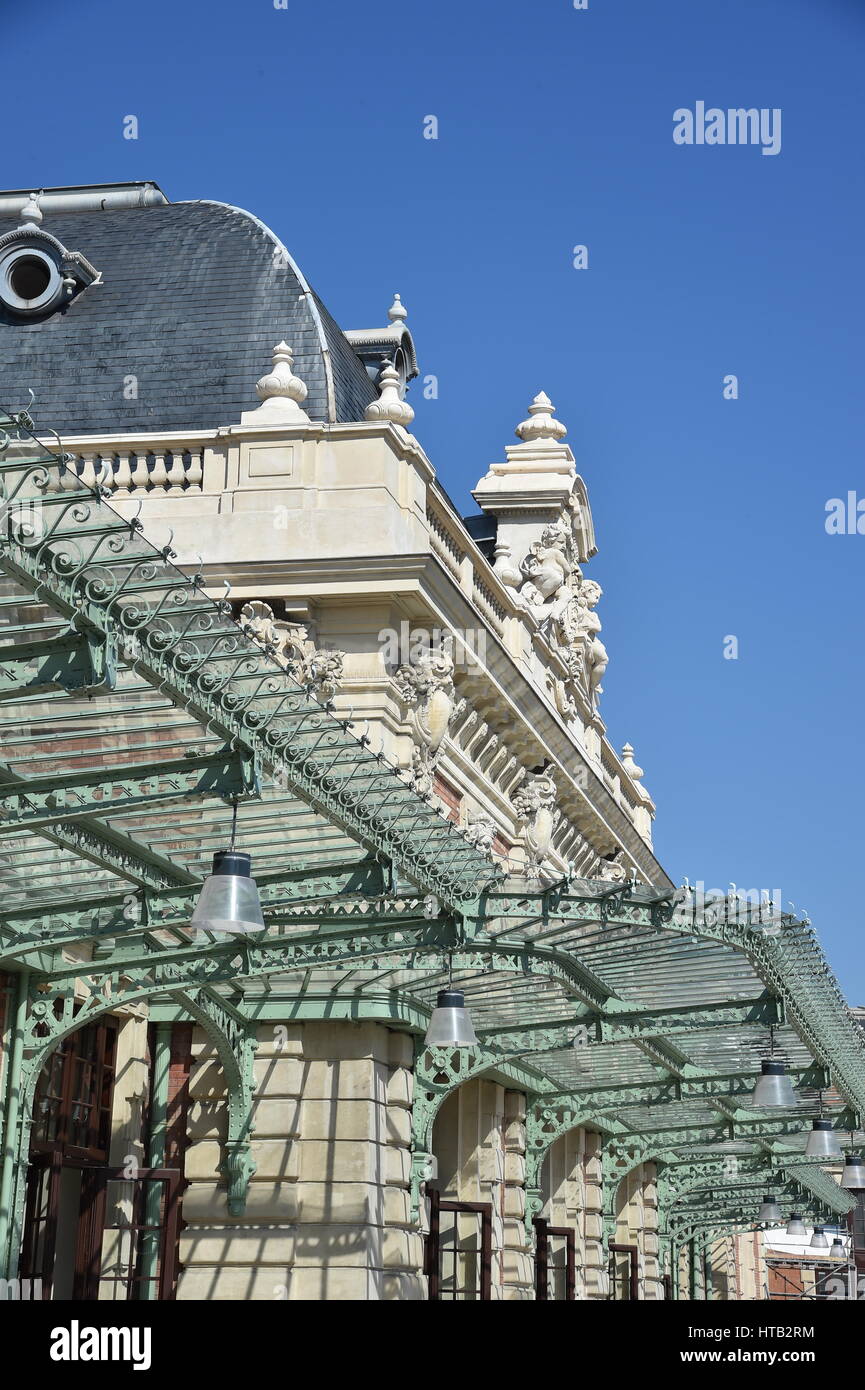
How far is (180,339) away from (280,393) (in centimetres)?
229

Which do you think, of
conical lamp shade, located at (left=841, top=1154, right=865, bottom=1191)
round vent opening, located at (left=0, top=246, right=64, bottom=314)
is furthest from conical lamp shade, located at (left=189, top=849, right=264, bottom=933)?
conical lamp shade, located at (left=841, top=1154, right=865, bottom=1191)

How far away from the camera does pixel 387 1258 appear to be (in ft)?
62.6

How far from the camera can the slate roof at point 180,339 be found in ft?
74.3

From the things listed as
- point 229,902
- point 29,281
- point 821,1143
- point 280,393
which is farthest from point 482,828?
point 229,902

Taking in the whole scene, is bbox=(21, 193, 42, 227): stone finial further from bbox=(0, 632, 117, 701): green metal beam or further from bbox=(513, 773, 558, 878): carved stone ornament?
bbox=(0, 632, 117, 701): green metal beam

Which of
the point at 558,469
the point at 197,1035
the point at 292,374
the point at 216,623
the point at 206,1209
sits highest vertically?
the point at 558,469

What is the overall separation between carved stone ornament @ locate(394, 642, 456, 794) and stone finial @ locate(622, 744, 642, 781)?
20.1 metres

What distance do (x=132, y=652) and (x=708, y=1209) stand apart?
3228 cm

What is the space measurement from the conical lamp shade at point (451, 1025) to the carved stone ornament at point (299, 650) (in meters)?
5.89

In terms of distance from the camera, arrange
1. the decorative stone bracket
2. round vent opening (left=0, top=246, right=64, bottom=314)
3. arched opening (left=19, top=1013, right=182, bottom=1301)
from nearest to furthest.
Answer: arched opening (left=19, top=1013, right=182, bottom=1301), the decorative stone bracket, round vent opening (left=0, top=246, right=64, bottom=314)

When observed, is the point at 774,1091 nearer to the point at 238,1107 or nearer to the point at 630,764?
the point at 238,1107

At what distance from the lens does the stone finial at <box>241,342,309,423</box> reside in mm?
21266
